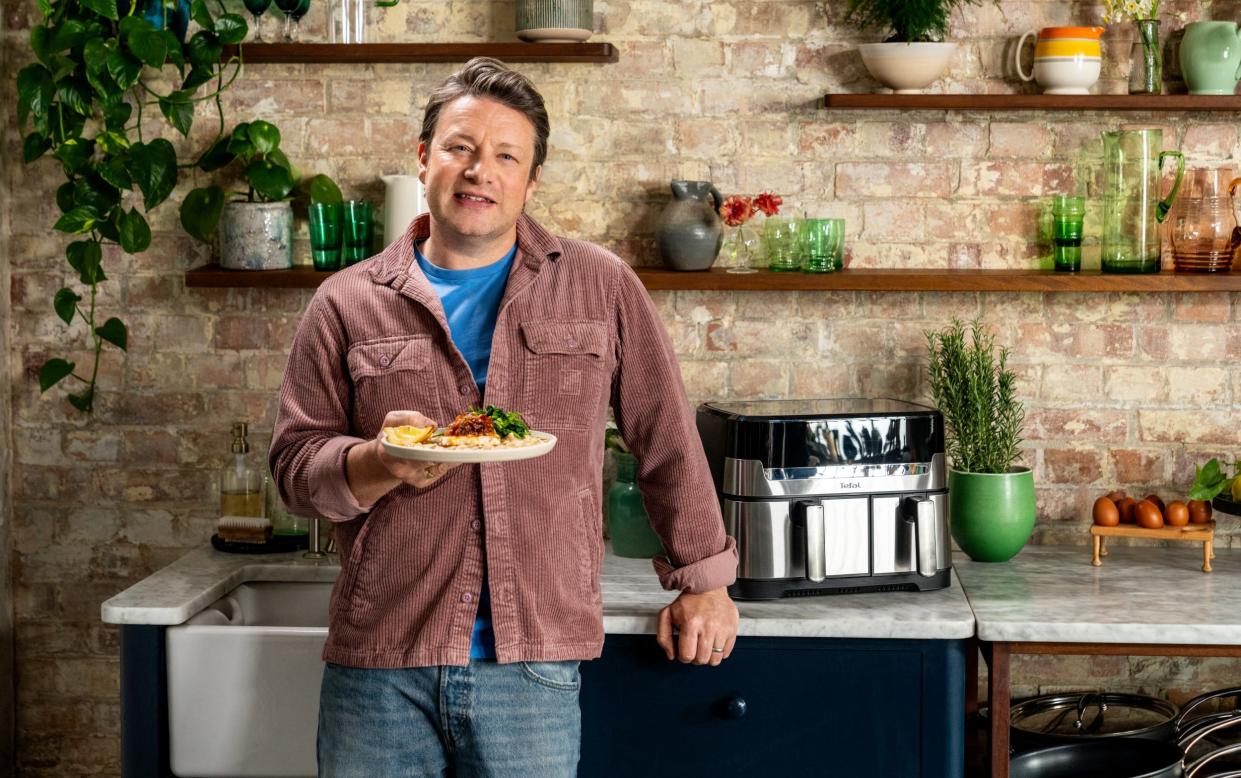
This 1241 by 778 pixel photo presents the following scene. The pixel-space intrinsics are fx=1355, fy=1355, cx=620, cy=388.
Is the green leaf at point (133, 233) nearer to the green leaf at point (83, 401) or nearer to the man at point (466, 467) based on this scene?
the green leaf at point (83, 401)

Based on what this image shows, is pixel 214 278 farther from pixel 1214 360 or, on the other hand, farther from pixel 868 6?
pixel 1214 360

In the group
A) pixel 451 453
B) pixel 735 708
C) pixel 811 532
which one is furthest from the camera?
pixel 811 532

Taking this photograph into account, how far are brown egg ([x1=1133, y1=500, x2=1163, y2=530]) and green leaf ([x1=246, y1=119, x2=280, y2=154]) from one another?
186 cm

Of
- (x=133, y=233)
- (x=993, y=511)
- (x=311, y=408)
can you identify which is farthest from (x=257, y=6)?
(x=993, y=511)

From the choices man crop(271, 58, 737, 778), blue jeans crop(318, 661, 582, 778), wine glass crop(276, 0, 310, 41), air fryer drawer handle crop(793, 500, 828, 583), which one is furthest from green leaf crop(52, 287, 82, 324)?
air fryer drawer handle crop(793, 500, 828, 583)

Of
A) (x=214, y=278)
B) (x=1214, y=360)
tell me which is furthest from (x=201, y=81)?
(x=1214, y=360)

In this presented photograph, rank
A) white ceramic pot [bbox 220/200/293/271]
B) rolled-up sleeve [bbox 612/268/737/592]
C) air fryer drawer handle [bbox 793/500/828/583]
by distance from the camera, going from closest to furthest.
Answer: rolled-up sleeve [bbox 612/268/737/592] → air fryer drawer handle [bbox 793/500/828/583] → white ceramic pot [bbox 220/200/293/271]

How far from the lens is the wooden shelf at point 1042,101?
8.56ft

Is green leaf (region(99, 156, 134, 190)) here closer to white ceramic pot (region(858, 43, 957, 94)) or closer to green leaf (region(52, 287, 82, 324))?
green leaf (region(52, 287, 82, 324))

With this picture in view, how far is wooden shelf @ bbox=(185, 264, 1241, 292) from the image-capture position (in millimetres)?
2621

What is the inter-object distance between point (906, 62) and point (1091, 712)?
1404 mm

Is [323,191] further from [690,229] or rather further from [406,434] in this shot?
[406,434]

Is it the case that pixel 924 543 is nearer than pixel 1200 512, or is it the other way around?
pixel 924 543

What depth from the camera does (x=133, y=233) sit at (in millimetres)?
2758
